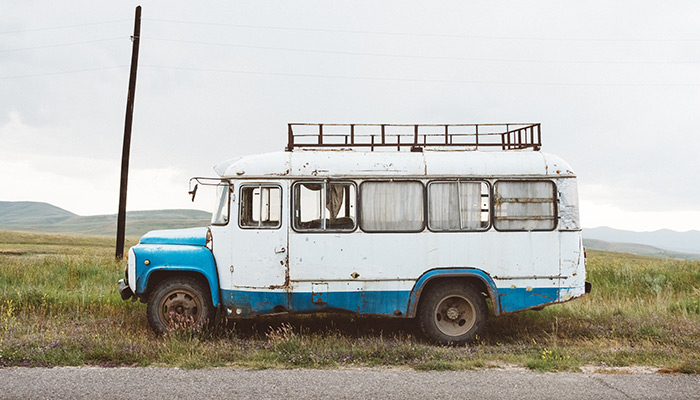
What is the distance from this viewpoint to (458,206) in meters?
7.51

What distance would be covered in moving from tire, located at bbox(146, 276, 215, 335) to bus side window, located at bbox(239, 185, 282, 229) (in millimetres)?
1236

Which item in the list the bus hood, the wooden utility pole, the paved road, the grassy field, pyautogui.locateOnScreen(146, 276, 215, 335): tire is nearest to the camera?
the paved road

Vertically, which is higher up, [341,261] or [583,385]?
[341,261]

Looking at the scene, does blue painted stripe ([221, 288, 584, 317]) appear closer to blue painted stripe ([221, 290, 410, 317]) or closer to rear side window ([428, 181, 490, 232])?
blue painted stripe ([221, 290, 410, 317])

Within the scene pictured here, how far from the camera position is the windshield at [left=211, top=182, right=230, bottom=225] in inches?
294

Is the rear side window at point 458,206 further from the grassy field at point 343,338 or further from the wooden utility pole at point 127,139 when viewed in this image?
the wooden utility pole at point 127,139

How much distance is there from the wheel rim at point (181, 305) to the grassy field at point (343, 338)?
0.35 meters

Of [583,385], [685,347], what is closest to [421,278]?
[583,385]

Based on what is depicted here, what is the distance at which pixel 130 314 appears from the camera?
8883 millimetres

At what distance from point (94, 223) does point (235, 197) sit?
7474 inches

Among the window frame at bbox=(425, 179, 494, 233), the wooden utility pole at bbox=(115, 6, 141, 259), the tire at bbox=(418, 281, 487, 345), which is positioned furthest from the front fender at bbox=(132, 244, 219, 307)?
the wooden utility pole at bbox=(115, 6, 141, 259)

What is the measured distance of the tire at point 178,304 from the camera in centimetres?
739

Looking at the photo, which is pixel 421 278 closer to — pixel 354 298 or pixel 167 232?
pixel 354 298

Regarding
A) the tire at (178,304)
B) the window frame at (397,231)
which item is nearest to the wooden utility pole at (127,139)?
the tire at (178,304)
